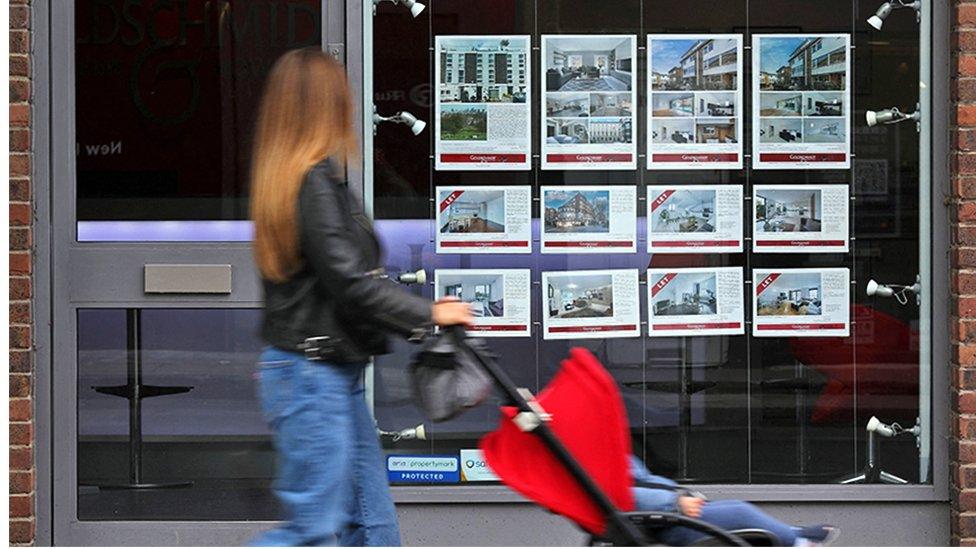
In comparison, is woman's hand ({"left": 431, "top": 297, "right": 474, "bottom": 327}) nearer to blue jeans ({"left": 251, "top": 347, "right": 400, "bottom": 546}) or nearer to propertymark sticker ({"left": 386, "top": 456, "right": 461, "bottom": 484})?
blue jeans ({"left": 251, "top": 347, "right": 400, "bottom": 546})

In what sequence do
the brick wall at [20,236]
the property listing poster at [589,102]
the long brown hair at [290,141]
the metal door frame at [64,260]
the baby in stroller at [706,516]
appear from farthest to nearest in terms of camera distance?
the property listing poster at [589,102]
the metal door frame at [64,260]
the brick wall at [20,236]
the long brown hair at [290,141]
the baby in stroller at [706,516]

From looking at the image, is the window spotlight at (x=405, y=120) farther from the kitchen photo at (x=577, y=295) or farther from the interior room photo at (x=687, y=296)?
the interior room photo at (x=687, y=296)

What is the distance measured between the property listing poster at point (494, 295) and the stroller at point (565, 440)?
209cm

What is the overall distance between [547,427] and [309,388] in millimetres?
661

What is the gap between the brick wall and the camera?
20.3 ft

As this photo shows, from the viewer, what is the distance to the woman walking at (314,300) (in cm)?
434

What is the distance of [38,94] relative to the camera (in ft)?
20.6

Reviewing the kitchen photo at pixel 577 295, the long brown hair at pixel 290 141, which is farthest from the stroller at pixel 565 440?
the kitchen photo at pixel 577 295

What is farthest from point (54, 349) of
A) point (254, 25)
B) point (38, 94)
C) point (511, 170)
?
point (511, 170)

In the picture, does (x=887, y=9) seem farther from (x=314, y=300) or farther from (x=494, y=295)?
(x=314, y=300)

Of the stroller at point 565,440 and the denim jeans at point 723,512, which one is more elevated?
the stroller at point 565,440

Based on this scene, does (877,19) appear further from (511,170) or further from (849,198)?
(511,170)

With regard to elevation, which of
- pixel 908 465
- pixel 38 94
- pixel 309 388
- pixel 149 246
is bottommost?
pixel 908 465

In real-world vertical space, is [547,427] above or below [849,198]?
below
